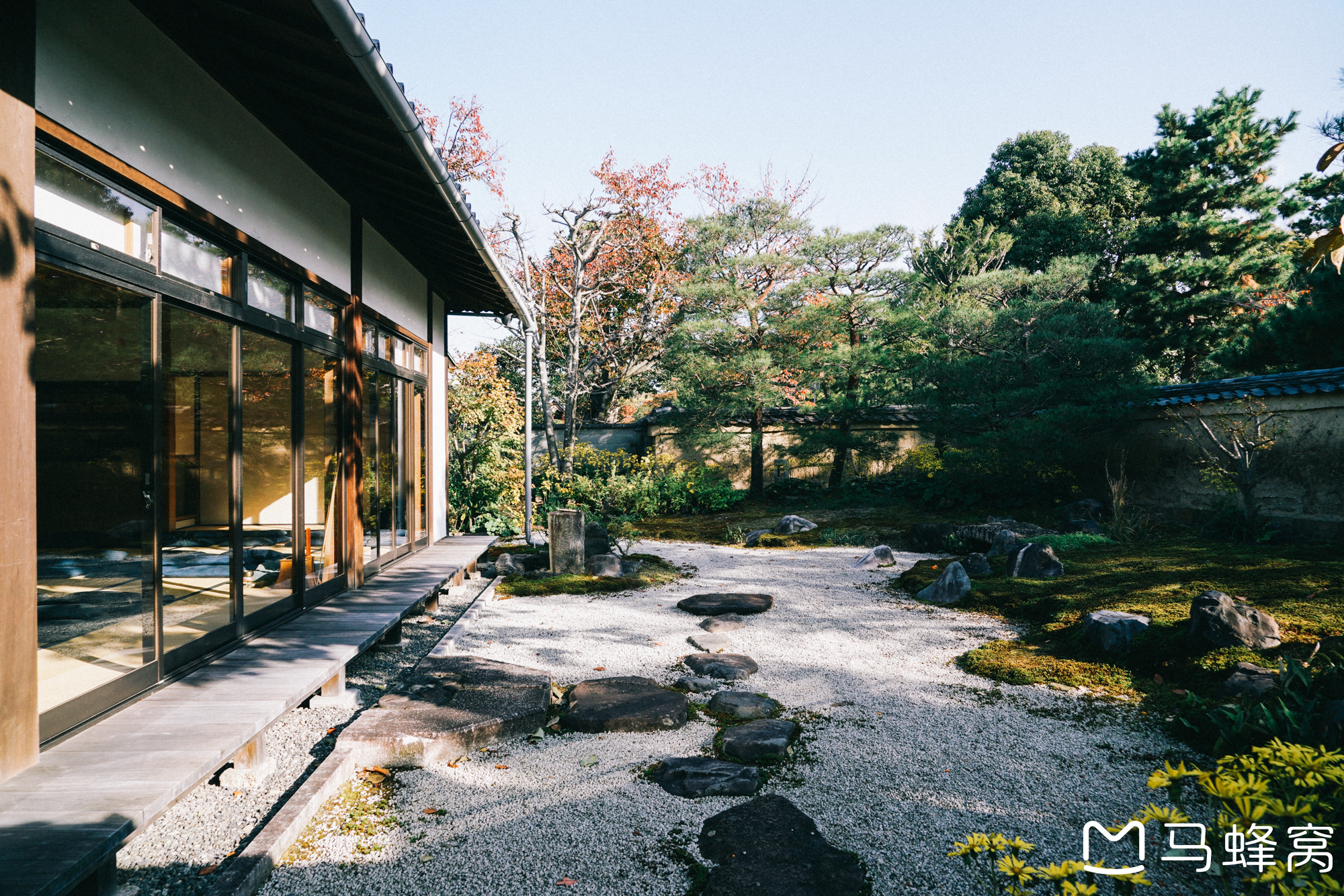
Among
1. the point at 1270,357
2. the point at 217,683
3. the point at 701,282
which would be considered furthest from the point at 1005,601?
the point at 701,282

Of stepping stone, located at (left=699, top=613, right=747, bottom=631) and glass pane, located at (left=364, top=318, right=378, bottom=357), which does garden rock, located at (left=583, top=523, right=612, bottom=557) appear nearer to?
stepping stone, located at (left=699, top=613, right=747, bottom=631)

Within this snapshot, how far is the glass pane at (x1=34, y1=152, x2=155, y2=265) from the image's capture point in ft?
8.31

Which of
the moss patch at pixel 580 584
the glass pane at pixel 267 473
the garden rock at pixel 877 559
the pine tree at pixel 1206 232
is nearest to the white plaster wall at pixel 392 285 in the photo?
the glass pane at pixel 267 473

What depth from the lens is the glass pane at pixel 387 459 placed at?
6.46 metres

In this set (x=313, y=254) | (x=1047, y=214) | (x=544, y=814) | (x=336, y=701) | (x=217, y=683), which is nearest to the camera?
(x=544, y=814)

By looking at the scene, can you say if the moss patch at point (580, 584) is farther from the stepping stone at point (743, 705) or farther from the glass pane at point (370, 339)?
the stepping stone at point (743, 705)

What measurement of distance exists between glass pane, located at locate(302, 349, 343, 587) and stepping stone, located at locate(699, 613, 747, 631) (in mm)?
2907

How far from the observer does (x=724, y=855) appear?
242 centimetres

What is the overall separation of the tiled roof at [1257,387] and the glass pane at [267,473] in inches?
410

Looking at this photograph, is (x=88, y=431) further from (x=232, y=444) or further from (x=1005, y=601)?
(x=1005, y=601)

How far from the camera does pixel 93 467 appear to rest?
358 cm

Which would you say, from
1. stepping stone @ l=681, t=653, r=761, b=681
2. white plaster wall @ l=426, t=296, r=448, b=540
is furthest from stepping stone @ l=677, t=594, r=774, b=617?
white plaster wall @ l=426, t=296, r=448, b=540

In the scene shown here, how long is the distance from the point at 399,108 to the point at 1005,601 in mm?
5877

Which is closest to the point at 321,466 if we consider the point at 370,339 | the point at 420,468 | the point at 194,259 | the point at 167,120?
the point at 370,339
